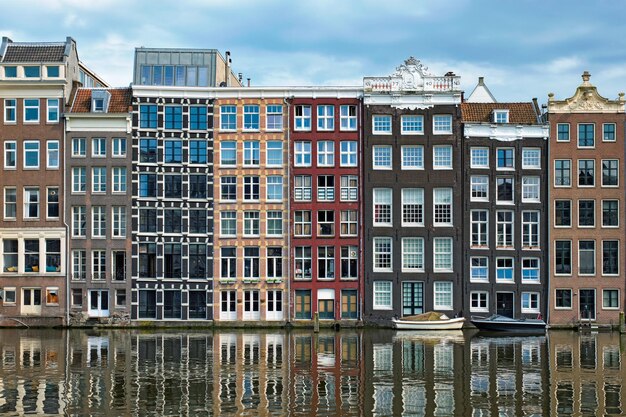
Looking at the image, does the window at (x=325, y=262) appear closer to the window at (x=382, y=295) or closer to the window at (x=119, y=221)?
the window at (x=382, y=295)

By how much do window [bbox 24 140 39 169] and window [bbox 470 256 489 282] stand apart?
37.8 metres

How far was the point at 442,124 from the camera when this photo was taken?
7538 centimetres

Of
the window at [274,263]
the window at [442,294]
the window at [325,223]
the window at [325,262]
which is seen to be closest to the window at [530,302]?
the window at [442,294]

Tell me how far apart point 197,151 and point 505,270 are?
27901 millimetres

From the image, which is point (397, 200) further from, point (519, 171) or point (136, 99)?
point (136, 99)

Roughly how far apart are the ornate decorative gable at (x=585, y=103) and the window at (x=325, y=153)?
18705mm

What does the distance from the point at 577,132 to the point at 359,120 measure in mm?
18461

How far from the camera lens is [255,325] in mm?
73562

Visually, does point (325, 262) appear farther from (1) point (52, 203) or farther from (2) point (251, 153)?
(1) point (52, 203)

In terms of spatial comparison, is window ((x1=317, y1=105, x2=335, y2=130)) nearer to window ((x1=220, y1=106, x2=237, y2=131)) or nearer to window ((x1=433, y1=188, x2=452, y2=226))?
window ((x1=220, y1=106, x2=237, y2=131))

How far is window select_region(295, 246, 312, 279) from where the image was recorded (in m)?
75.1

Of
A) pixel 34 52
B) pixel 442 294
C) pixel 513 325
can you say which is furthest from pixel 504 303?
pixel 34 52

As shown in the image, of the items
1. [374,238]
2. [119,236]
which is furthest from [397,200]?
[119,236]

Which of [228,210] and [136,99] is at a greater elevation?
[136,99]
